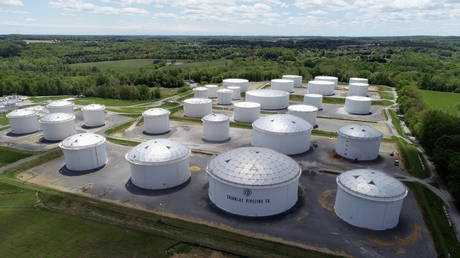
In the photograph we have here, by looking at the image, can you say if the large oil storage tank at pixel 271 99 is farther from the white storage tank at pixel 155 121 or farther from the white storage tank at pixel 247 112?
the white storage tank at pixel 155 121

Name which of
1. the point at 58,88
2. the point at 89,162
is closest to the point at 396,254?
the point at 89,162

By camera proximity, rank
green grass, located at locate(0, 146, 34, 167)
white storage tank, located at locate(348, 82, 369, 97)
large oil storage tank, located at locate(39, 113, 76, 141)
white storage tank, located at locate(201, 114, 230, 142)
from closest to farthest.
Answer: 1. green grass, located at locate(0, 146, 34, 167)
2. large oil storage tank, located at locate(39, 113, 76, 141)
3. white storage tank, located at locate(201, 114, 230, 142)
4. white storage tank, located at locate(348, 82, 369, 97)

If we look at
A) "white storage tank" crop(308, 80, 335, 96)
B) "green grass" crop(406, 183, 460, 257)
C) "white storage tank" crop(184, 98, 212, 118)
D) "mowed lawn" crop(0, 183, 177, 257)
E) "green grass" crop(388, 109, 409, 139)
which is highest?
"white storage tank" crop(308, 80, 335, 96)

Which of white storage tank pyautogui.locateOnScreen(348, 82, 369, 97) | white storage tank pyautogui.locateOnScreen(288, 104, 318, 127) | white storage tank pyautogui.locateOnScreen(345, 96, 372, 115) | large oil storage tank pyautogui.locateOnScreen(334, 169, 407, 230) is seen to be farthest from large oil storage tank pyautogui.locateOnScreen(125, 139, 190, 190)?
white storage tank pyautogui.locateOnScreen(348, 82, 369, 97)

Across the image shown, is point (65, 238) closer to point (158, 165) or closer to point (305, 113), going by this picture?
point (158, 165)

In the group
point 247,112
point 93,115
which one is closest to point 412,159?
point 247,112

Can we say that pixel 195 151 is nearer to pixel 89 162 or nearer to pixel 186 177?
pixel 186 177

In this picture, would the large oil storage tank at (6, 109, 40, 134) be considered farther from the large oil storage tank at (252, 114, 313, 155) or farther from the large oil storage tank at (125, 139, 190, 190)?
the large oil storage tank at (252, 114, 313, 155)
